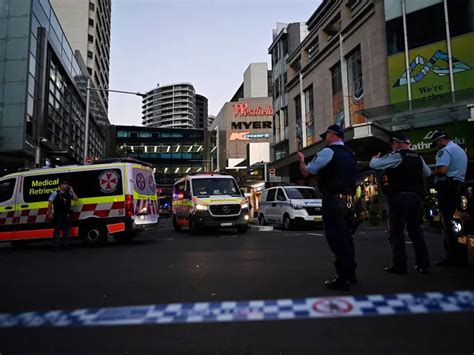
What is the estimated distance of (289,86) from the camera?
124ft

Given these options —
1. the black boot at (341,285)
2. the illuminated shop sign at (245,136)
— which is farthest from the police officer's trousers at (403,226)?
the illuminated shop sign at (245,136)

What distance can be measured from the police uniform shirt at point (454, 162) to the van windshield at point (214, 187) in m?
9.34

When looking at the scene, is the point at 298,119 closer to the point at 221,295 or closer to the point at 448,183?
the point at 448,183

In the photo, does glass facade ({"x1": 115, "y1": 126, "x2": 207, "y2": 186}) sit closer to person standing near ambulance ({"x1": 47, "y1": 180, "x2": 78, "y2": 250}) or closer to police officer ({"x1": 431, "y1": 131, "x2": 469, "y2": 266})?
person standing near ambulance ({"x1": 47, "y1": 180, "x2": 78, "y2": 250})

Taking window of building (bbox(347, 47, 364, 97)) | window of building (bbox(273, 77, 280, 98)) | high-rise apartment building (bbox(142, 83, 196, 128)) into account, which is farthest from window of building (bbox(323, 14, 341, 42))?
high-rise apartment building (bbox(142, 83, 196, 128))

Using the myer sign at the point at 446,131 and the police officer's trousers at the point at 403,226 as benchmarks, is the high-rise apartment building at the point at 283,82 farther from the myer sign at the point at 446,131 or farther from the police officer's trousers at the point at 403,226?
the police officer's trousers at the point at 403,226

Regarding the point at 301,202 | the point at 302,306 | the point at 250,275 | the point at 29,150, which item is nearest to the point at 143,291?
the point at 250,275

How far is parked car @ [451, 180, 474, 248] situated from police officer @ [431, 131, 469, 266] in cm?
19

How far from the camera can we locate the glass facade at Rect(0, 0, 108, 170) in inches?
934

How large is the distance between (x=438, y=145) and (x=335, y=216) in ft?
8.28

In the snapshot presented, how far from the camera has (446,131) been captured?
19203 mm

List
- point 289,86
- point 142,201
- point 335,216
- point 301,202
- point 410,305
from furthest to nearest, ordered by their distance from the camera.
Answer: point 289,86, point 301,202, point 142,201, point 335,216, point 410,305

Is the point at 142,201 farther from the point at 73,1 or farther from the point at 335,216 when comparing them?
the point at 73,1

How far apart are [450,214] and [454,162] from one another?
73cm
